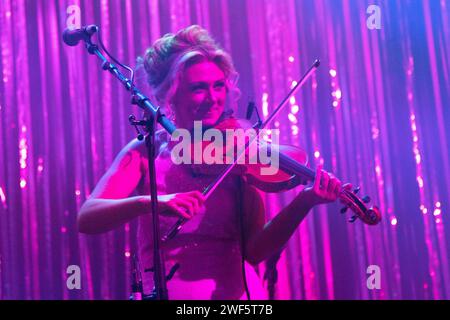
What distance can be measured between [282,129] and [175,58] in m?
0.67

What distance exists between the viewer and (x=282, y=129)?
7.38 feet

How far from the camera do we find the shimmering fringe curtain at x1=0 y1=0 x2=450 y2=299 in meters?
2.20

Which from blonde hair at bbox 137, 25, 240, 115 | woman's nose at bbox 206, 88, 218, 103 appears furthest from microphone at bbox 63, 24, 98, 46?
woman's nose at bbox 206, 88, 218, 103

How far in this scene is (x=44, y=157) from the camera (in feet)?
7.25

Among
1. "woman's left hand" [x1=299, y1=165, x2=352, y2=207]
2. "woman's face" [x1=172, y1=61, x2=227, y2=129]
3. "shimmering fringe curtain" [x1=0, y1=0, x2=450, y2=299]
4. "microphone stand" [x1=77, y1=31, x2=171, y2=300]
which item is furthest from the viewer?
"shimmering fringe curtain" [x1=0, y1=0, x2=450, y2=299]

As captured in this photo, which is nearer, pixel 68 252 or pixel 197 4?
pixel 68 252

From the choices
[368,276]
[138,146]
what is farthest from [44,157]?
[368,276]

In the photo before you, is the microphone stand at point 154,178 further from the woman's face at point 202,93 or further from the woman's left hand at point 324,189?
A: the woman's left hand at point 324,189

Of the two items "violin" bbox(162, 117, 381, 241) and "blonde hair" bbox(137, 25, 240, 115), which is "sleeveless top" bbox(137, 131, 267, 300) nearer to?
"violin" bbox(162, 117, 381, 241)

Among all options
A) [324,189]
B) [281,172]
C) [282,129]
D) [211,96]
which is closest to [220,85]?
[211,96]

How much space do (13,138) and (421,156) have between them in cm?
148

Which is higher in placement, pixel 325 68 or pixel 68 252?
pixel 325 68

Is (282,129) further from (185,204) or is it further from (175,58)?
(185,204)

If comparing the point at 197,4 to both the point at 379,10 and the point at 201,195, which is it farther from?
the point at 201,195
